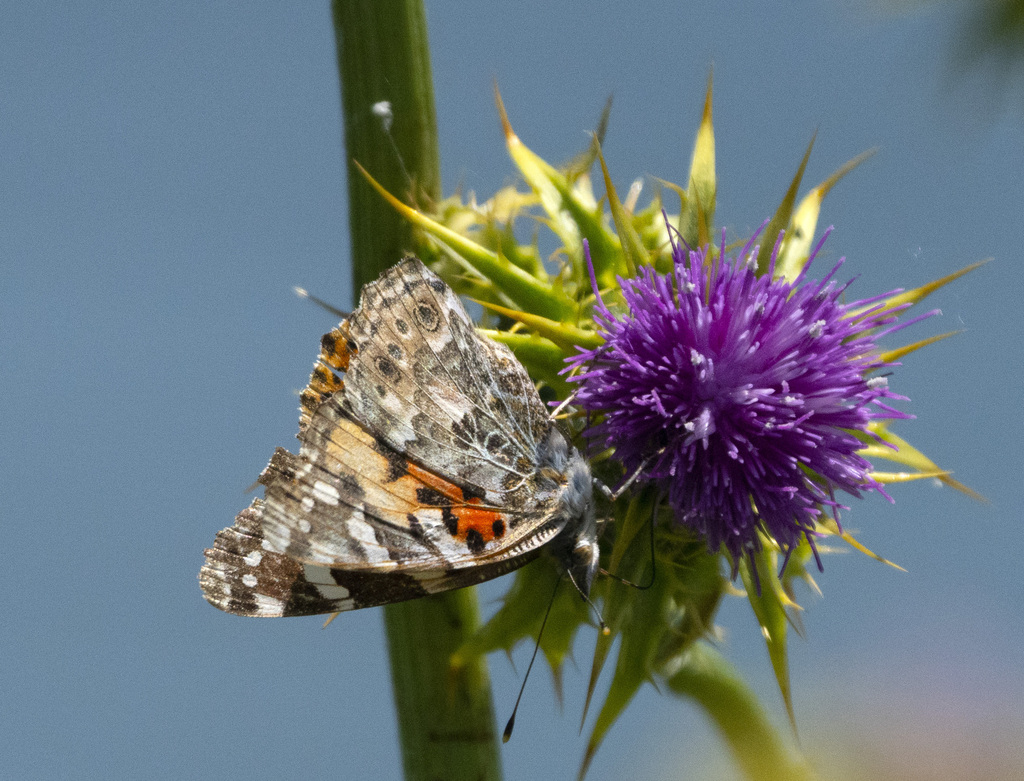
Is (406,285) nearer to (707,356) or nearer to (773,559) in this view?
(707,356)

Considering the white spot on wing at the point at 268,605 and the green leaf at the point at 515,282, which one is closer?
the white spot on wing at the point at 268,605

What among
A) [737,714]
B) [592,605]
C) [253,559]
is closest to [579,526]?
[592,605]

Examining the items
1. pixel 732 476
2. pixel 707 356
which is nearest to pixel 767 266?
pixel 707 356

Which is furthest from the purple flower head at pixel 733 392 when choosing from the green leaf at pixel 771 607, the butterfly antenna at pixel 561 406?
the green leaf at pixel 771 607

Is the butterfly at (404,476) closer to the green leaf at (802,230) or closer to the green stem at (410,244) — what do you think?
the green stem at (410,244)

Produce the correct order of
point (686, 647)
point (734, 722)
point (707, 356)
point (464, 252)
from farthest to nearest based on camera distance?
1. point (734, 722)
2. point (686, 647)
3. point (464, 252)
4. point (707, 356)

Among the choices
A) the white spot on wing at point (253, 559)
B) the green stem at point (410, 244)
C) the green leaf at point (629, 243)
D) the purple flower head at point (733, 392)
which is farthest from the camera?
the green stem at point (410, 244)
